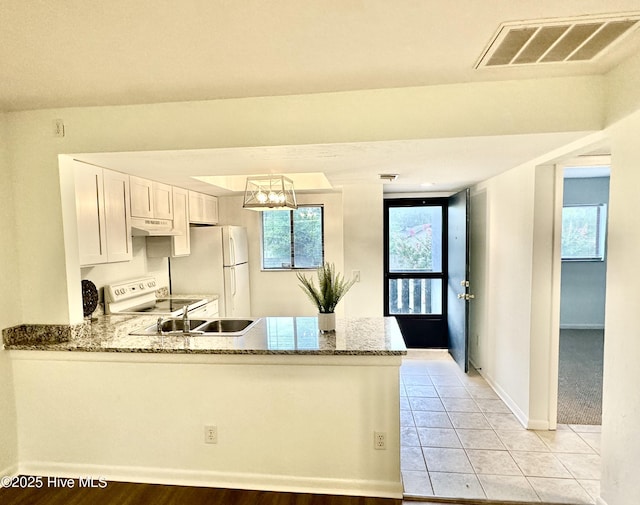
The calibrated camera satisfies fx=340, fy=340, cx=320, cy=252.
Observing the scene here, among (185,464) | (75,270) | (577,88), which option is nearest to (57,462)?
(185,464)

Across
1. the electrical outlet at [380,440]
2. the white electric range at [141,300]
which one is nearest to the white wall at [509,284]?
the electrical outlet at [380,440]

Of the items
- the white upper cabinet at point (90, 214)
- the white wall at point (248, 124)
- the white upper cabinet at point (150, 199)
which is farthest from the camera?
the white upper cabinet at point (150, 199)

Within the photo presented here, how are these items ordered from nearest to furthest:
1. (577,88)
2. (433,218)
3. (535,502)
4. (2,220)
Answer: (577,88)
(535,502)
(2,220)
(433,218)

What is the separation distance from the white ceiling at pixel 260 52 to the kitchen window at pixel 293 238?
2.32 meters

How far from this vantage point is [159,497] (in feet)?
6.70

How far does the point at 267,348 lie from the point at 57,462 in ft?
5.37

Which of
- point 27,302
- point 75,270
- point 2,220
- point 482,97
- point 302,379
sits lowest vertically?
point 302,379

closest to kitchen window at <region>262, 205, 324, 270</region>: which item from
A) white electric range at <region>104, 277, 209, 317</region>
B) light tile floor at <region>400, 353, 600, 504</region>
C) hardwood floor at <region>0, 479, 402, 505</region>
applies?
white electric range at <region>104, 277, 209, 317</region>

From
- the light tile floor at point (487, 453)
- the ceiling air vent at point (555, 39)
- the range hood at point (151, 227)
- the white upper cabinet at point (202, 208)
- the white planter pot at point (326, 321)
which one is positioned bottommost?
the light tile floor at point (487, 453)

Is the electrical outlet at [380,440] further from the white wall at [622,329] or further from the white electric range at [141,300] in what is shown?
the white electric range at [141,300]

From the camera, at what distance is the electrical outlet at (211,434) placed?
2.13 metres

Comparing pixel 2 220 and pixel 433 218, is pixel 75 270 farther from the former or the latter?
pixel 433 218

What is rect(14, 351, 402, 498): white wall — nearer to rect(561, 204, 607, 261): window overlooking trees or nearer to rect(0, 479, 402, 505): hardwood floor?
rect(0, 479, 402, 505): hardwood floor

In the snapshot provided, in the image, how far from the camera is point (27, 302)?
2260mm
